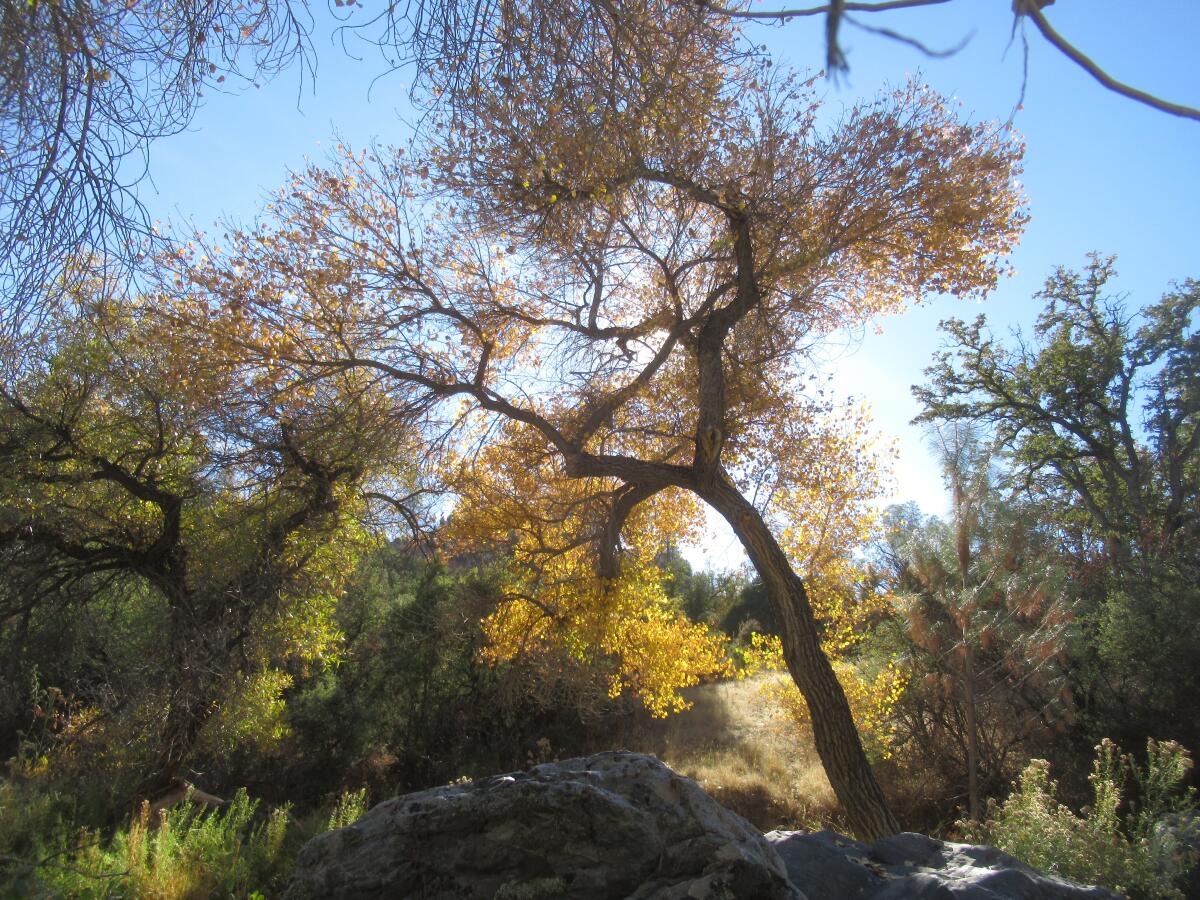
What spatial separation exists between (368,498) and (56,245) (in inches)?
238

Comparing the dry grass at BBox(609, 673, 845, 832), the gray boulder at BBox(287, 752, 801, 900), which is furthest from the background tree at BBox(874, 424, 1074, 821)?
the gray boulder at BBox(287, 752, 801, 900)

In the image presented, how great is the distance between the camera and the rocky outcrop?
2.73m

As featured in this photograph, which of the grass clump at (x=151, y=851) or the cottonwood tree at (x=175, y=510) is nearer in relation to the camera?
the grass clump at (x=151, y=851)

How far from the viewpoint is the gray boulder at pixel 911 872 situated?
3.08m

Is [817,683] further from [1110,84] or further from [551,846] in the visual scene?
[1110,84]

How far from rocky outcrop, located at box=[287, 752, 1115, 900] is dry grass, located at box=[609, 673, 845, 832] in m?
6.25

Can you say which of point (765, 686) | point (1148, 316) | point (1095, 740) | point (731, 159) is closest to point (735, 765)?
point (765, 686)

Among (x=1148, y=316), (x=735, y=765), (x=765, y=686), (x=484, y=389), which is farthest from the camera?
(x=1148, y=316)

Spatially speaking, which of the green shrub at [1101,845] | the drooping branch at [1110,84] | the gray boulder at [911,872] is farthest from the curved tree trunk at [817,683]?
the drooping branch at [1110,84]

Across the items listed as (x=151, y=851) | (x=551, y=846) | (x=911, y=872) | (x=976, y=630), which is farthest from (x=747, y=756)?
(x=551, y=846)

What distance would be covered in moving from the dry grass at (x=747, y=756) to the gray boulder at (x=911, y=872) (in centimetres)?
577

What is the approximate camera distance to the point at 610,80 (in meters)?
3.07

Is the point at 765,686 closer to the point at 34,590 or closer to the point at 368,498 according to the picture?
the point at 368,498

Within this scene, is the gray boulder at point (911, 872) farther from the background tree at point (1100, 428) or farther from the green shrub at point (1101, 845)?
the background tree at point (1100, 428)
